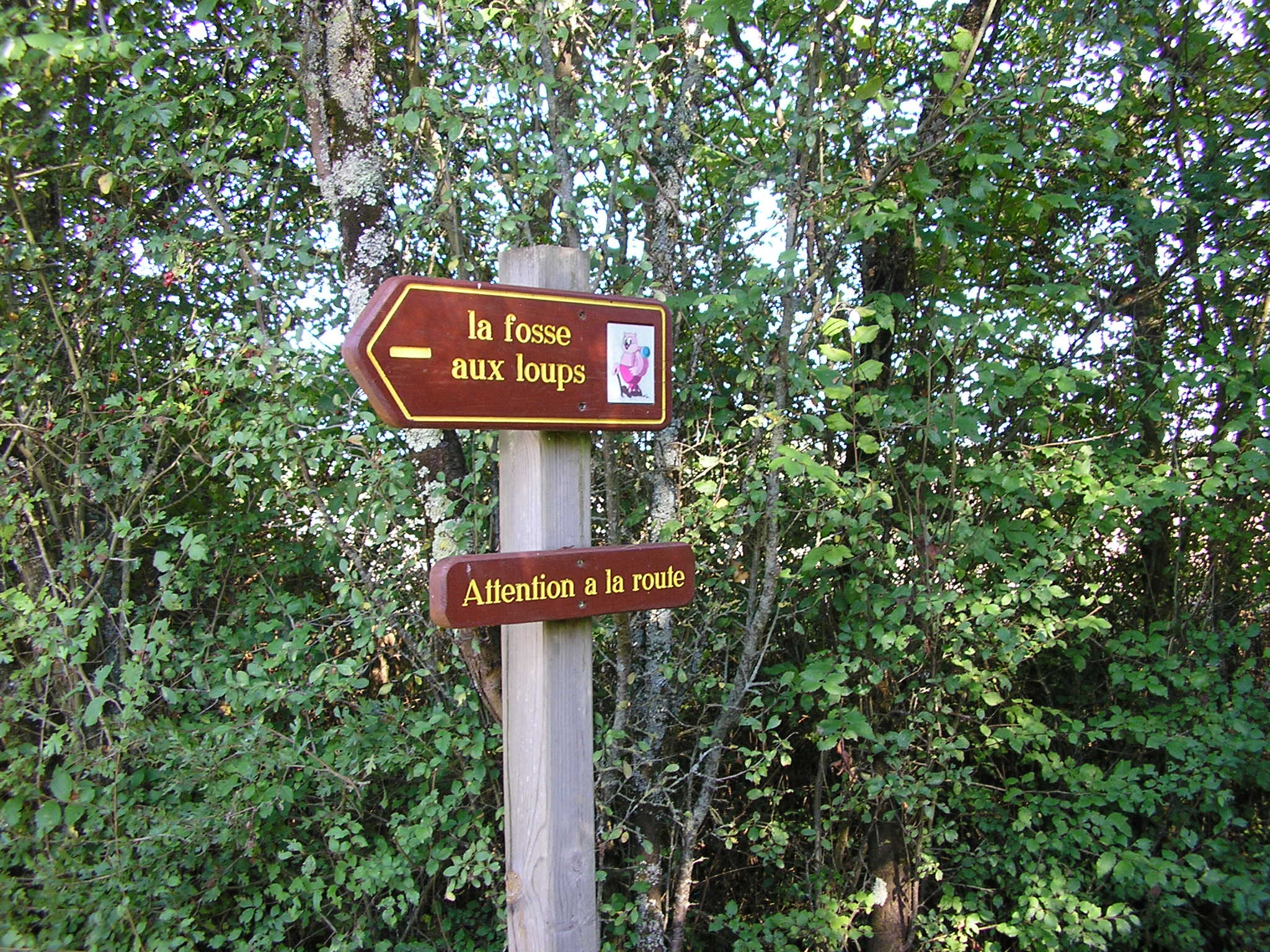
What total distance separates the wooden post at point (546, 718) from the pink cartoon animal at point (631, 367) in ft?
0.55

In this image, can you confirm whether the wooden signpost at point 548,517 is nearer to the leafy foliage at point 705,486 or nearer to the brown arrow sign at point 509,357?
the brown arrow sign at point 509,357

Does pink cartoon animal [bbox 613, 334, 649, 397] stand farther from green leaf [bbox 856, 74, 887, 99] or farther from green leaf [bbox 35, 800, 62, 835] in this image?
green leaf [bbox 35, 800, 62, 835]

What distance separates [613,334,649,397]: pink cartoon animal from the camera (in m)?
1.98

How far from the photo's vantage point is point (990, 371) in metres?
2.91

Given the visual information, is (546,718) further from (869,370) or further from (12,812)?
(12,812)

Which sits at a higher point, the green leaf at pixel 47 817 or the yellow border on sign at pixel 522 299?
the yellow border on sign at pixel 522 299

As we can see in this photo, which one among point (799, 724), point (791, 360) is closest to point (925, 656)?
point (799, 724)

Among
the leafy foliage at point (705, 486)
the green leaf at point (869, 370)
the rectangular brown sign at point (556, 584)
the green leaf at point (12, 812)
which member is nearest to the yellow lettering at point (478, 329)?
the rectangular brown sign at point (556, 584)

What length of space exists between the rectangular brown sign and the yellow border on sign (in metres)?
0.28

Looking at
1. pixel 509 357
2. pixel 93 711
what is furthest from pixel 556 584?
pixel 93 711

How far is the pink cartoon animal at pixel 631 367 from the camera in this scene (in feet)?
6.48

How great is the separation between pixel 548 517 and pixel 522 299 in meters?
0.49

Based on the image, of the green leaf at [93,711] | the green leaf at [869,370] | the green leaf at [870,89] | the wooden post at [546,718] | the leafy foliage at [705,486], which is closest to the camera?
the wooden post at [546,718]

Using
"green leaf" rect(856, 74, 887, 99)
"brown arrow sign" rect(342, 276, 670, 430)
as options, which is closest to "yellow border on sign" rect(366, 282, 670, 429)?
"brown arrow sign" rect(342, 276, 670, 430)
